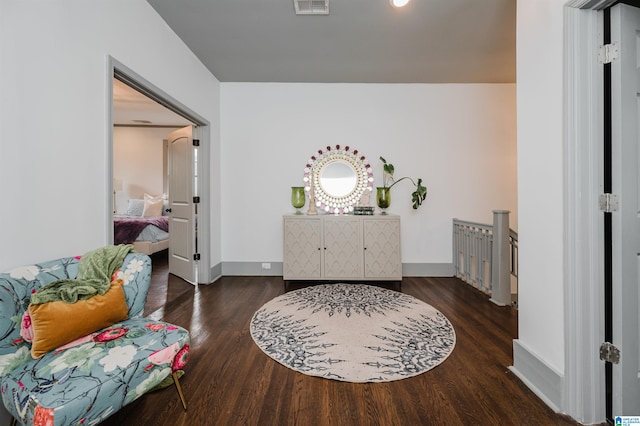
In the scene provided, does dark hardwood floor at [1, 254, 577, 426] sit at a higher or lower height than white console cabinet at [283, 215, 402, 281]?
lower

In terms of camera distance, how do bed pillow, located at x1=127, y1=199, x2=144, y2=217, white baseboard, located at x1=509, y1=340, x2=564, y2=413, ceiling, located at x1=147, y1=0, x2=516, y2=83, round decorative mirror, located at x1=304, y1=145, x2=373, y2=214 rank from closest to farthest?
1. white baseboard, located at x1=509, y1=340, x2=564, y2=413
2. ceiling, located at x1=147, y1=0, x2=516, y2=83
3. round decorative mirror, located at x1=304, y1=145, x2=373, y2=214
4. bed pillow, located at x1=127, y1=199, x2=144, y2=217

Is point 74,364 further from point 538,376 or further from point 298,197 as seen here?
point 298,197

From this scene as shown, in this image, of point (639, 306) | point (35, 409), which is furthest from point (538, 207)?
point (35, 409)

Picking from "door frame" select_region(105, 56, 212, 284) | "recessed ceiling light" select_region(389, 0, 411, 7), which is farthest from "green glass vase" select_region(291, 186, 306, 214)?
"recessed ceiling light" select_region(389, 0, 411, 7)

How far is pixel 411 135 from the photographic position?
4027 millimetres

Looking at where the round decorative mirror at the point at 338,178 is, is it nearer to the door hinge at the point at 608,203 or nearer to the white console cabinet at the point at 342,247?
the white console cabinet at the point at 342,247

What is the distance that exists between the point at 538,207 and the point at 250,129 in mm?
3475

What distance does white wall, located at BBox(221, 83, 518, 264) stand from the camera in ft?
13.2

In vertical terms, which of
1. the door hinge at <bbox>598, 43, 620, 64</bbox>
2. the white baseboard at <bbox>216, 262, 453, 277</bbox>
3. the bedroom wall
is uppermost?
the bedroom wall

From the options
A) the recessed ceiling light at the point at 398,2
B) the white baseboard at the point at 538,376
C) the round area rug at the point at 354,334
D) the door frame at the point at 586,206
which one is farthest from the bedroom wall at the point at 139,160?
the door frame at the point at 586,206

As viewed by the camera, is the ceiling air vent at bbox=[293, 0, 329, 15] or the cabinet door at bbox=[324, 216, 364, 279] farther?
the cabinet door at bbox=[324, 216, 364, 279]

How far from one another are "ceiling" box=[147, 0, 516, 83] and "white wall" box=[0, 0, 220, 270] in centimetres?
66

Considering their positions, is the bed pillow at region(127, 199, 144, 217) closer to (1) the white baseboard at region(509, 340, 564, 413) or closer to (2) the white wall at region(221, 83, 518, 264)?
(2) the white wall at region(221, 83, 518, 264)

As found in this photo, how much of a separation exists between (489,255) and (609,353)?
185cm
